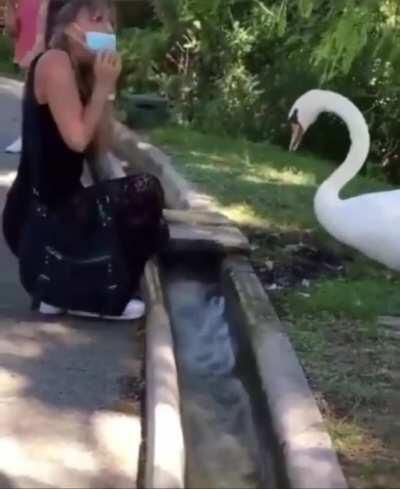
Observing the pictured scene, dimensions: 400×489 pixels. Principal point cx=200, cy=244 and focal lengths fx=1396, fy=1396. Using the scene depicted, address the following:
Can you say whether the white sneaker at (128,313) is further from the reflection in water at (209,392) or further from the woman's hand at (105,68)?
the woman's hand at (105,68)

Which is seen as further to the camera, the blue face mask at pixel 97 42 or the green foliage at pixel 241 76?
the green foliage at pixel 241 76

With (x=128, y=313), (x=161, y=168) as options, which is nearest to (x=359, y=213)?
(x=128, y=313)

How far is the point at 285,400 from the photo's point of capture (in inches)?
167

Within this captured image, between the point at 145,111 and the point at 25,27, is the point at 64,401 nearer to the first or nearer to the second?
the point at 25,27

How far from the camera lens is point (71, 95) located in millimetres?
5418

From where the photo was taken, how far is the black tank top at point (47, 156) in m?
5.58

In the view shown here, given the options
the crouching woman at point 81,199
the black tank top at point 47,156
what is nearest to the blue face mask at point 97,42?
the crouching woman at point 81,199

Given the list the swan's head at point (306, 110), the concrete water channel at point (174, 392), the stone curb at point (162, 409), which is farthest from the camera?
the swan's head at point (306, 110)

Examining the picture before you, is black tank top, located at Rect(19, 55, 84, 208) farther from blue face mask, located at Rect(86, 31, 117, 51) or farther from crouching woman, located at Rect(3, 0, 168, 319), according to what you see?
blue face mask, located at Rect(86, 31, 117, 51)

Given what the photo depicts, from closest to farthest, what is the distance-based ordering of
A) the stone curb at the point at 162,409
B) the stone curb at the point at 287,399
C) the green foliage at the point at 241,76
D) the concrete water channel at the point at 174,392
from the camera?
1. the stone curb at the point at 287,399
2. the stone curb at the point at 162,409
3. the concrete water channel at the point at 174,392
4. the green foliage at the point at 241,76

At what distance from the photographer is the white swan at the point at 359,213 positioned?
6270 mm

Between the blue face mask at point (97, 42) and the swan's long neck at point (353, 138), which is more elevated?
the blue face mask at point (97, 42)

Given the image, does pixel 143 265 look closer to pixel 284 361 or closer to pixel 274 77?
pixel 284 361

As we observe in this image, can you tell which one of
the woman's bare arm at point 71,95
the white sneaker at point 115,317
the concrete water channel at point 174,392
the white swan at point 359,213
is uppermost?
the woman's bare arm at point 71,95
